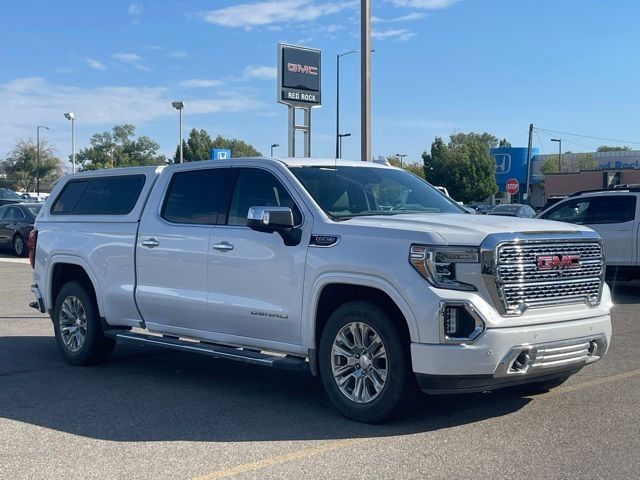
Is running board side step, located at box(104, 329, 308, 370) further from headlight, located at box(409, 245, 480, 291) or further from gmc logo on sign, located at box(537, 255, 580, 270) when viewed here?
gmc logo on sign, located at box(537, 255, 580, 270)

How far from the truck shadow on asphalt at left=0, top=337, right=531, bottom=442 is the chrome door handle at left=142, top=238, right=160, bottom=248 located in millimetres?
1318

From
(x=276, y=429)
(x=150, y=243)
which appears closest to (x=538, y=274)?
(x=276, y=429)

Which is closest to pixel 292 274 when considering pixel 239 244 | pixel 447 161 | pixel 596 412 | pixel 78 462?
pixel 239 244

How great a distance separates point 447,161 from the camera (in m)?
61.4

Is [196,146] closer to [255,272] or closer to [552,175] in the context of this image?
[552,175]

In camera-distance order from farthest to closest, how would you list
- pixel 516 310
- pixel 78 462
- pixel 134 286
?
pixel 134 286 → pixel 516 310 → pixel 78 462


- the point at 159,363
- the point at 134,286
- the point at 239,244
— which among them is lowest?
the point at 159,363

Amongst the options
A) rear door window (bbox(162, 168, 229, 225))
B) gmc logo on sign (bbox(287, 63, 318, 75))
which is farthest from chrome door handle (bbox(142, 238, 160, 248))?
gmc logo on sign (bbox(287, 63, 318, 75))

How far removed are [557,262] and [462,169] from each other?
56.2 meters

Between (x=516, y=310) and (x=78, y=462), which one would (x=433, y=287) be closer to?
(x=516, y=310)

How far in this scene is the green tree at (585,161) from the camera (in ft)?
264

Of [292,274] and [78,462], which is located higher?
[292,274]

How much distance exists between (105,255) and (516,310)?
4.36 m

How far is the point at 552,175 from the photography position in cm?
5862
